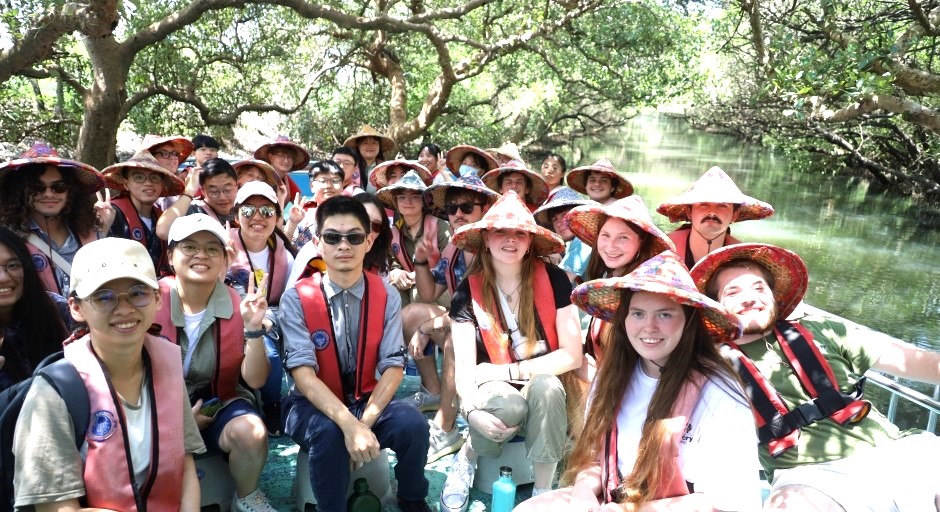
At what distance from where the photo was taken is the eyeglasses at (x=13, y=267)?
2408mm

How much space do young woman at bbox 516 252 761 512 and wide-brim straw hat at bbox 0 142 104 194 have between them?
2.91 metres

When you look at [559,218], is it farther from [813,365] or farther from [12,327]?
[12,327]

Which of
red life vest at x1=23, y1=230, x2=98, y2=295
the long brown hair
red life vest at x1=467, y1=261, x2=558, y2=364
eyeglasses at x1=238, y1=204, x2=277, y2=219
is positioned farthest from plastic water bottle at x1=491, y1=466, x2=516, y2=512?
red life vest at x1=23, y1=230, x2=98, y2=295

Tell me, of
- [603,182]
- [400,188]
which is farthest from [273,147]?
[603,182]

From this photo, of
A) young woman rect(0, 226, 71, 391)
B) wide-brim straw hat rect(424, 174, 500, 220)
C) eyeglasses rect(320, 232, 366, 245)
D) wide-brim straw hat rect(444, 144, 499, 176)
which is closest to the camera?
young woman rect(0, 226, 71, 391)

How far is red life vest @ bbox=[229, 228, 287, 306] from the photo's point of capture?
369 cm

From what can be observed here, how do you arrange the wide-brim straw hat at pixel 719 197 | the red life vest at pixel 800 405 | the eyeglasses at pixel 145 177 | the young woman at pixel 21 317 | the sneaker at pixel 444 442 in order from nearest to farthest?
the red life vest at pixel 800 405
the young woman at pixel 21 317
the sneaker at pixel 444 442
the wide-brim straw hat at pixel 719 197
the eyeglasses at pixel 145 177

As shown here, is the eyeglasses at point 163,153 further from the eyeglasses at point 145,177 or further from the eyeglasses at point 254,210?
the eyeglasses at point 254,210

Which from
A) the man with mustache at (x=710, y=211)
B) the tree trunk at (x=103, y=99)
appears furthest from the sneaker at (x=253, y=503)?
the tree trunk at (x=103, y=99)

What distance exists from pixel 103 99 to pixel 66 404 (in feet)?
19.1

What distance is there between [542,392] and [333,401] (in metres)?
0.94

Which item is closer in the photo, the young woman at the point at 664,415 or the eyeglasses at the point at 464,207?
the young woman at the point at 664,415

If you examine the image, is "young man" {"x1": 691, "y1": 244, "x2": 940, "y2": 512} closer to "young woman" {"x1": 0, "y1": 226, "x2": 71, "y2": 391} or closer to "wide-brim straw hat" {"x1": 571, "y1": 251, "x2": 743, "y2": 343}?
"wide-brim straw hat" {"x1": 571, "y1": 251, "x2": 743, "y2": 343}

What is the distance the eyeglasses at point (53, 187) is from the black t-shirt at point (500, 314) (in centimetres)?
223
